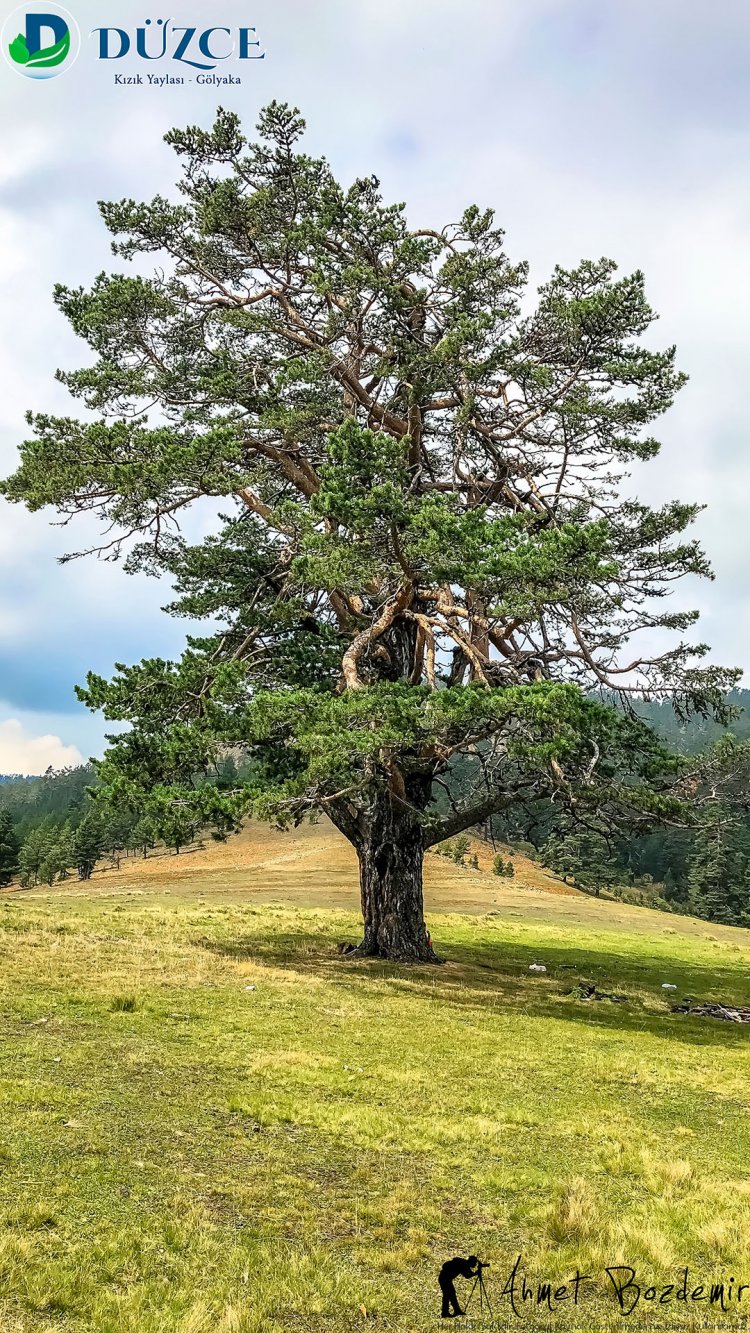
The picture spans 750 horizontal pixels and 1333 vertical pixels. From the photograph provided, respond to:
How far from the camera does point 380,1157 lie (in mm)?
7605

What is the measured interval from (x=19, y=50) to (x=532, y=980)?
2337 cm

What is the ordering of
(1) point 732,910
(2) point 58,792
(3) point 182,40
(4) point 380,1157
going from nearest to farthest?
(4) point 380,1157, (3) point 182,40, (1) point 732,910, (2) point 58,792

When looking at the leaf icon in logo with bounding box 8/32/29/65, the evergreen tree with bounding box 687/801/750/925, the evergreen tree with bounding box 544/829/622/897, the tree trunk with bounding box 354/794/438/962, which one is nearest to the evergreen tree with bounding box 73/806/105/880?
the evergreen tree with bounding box 544/829/622/897

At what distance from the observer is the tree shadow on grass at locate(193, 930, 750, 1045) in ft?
53.0

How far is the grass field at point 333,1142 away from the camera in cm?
519

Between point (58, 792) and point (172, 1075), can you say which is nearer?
point (172, 1075)

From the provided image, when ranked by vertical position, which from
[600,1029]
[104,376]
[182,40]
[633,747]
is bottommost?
[600,1029]

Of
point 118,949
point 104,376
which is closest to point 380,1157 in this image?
point 118,949

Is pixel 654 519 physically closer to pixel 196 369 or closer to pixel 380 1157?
pixel 196 369

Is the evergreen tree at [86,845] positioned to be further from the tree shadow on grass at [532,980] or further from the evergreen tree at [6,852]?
the tree shadow on grass at [532,980]

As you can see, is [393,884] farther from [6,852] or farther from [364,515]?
[6,852]

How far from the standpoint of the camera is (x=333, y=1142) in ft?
25.9

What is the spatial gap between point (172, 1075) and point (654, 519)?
1492 cm

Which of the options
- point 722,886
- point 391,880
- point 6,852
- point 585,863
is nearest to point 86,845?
point 6,852
